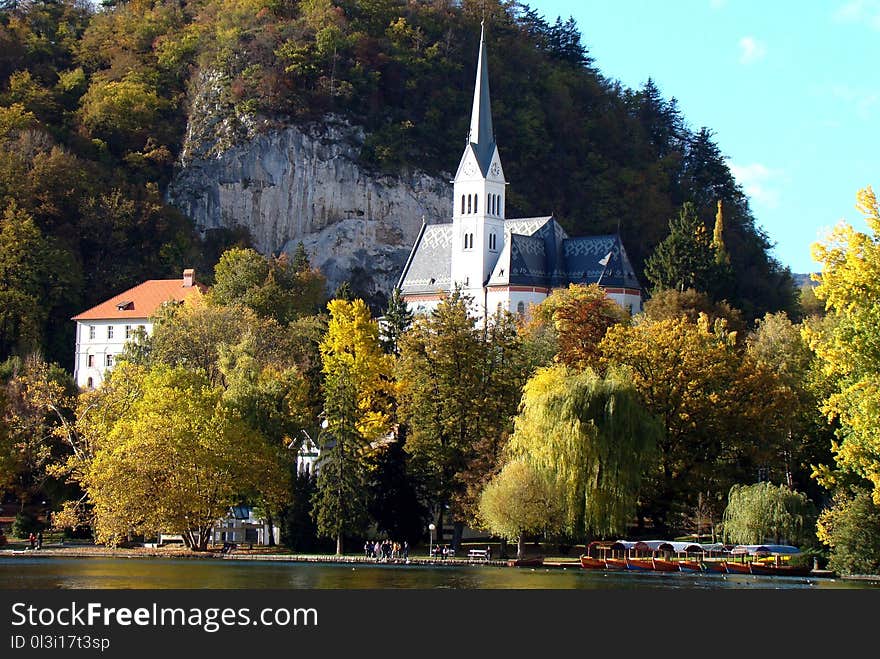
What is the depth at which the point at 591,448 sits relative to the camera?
220 feet

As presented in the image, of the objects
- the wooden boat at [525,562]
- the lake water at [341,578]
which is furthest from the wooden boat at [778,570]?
the wooden boat at [525,562]

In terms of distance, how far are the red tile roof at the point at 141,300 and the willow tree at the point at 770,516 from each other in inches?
2244

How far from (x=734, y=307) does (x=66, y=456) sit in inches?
2182

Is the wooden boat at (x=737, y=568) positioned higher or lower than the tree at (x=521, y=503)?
lower

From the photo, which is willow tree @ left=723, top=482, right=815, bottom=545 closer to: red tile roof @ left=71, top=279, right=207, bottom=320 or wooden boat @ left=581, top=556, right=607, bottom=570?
wooden boat @ left=581, top=556, right=607, bottom=570

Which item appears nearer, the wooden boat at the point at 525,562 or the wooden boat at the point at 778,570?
the wooden boat at the point at 778,570

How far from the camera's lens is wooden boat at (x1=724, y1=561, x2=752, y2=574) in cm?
6232

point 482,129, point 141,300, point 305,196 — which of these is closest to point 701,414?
point 141,300

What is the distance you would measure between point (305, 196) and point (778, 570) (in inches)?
3274

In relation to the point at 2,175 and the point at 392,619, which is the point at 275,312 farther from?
the point at 392,619

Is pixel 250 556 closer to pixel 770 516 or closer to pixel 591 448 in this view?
pixel 591 448

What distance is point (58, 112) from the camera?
140 metres

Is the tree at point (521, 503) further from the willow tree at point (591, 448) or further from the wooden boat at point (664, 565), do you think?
the wooden boat at point (664, 565)

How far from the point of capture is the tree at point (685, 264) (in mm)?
116375
